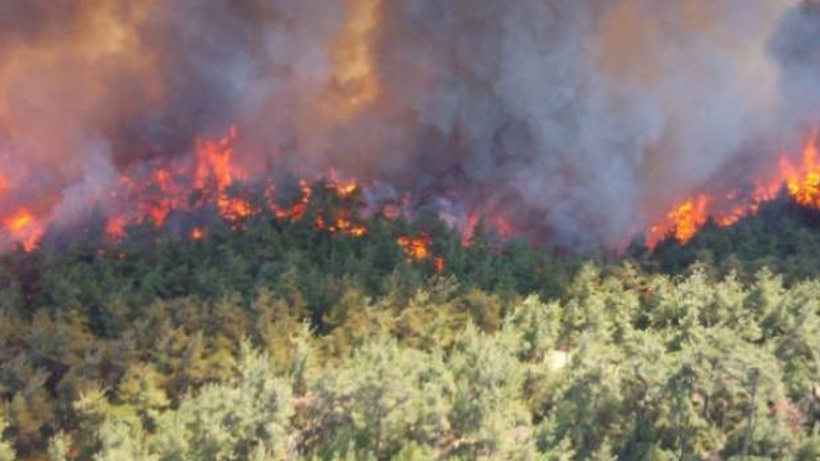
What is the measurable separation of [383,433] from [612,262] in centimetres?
1938

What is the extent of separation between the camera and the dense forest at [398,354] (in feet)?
108

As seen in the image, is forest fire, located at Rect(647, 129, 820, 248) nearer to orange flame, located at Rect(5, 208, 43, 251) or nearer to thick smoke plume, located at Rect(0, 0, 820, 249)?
thick smoke plume, located at Rect(0, 0, 820, 249)

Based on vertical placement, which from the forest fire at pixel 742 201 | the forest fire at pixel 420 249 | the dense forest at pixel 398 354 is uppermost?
the forest fire at pixel 742 201

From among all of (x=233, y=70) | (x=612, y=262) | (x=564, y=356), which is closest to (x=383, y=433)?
(x=564, y=356)

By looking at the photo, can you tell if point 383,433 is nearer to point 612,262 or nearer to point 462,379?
point 462,379

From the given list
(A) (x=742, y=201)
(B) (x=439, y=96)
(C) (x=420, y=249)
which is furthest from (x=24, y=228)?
(A) (x=742, y=201)

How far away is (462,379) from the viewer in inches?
1372

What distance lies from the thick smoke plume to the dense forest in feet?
34.9

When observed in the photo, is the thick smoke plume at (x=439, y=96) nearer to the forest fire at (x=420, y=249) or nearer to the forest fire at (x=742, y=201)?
the forest fire at (x=742, y=201)

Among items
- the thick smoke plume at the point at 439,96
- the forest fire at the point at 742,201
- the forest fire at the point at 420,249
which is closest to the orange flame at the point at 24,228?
the thick smoke plume at the point at 439,96

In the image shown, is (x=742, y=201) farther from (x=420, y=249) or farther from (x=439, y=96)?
(x=420, y=249)

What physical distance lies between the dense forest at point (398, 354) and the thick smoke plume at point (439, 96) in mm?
10629

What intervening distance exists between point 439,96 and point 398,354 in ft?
93.7

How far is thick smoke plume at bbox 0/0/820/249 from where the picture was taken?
192 ft
